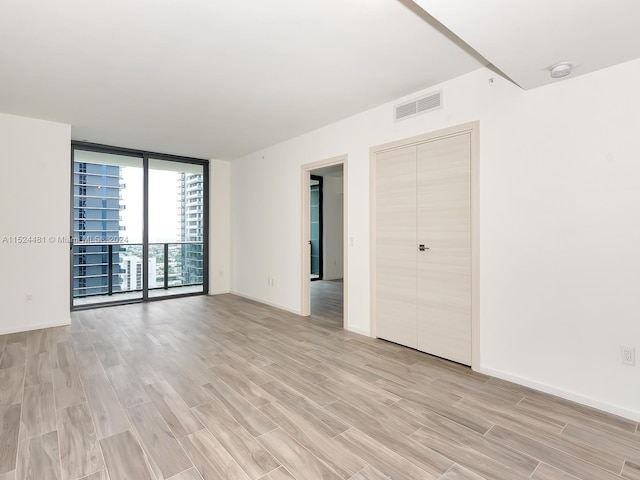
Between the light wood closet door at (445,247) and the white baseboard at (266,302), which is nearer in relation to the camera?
the light wood closet door at (445,247)

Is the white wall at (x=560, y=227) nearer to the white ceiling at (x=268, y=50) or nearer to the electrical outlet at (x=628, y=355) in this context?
the electrical outlet at (x=628, y=355)

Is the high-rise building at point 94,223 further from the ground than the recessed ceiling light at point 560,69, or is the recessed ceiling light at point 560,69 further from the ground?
the recessed ceiling light at point 560,69

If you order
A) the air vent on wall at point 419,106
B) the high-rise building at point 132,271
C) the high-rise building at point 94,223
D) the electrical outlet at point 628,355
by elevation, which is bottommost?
the electrical outlet at point 628,355

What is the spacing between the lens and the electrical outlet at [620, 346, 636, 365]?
219cm

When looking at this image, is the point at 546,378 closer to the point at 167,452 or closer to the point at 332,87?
the point at 167,452

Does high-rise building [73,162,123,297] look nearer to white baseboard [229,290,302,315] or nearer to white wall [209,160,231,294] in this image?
white wall [209,160,231,294]

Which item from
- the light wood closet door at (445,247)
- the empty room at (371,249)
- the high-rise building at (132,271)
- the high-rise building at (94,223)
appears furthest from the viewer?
the high-rise building at (132,271)

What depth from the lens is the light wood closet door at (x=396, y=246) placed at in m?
3.45

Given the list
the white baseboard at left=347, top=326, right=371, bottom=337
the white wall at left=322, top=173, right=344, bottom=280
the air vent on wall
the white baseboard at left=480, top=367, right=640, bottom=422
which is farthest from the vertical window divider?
A: the white baseboard at left=480, top=367, right=640, bottom=422

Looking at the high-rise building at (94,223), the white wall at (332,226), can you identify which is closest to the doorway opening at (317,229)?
the white wall at (332,226)

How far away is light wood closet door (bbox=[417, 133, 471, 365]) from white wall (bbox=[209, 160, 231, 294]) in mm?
4455

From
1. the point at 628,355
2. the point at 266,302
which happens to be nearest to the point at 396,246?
the point at 628,355

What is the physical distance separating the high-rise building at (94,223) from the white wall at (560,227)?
4983 millimetres

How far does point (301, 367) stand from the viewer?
9.90 ft
